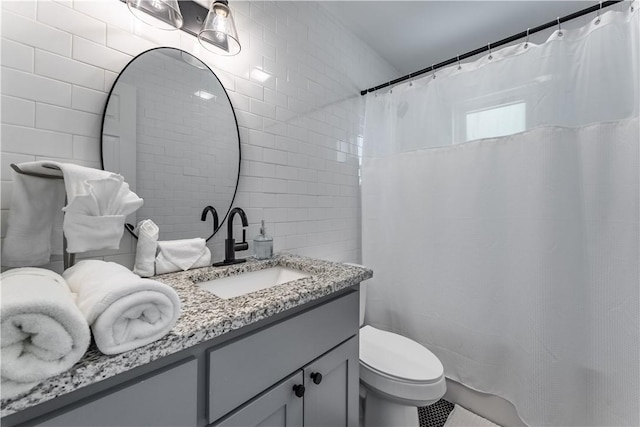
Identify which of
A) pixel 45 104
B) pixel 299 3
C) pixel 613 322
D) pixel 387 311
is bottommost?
pixel 387 311

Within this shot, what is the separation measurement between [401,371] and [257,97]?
4.82ft

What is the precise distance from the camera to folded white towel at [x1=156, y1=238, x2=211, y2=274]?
932mm

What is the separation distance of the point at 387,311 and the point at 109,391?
166 centimetres

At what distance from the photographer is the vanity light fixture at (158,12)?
0.89m

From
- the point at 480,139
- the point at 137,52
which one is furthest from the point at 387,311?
the point at 137,52

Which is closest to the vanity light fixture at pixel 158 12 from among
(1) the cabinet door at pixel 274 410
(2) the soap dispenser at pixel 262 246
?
(2) the soap dispenser at pixel 262 246

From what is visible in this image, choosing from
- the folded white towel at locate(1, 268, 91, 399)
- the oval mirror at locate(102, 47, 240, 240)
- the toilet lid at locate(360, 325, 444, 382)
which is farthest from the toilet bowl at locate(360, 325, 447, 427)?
the folded white towel at locate(1, 268, 91, 399)

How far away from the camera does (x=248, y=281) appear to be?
1115mm

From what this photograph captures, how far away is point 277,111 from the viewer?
1398 mm

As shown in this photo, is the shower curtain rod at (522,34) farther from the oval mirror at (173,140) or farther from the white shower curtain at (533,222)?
the oval mirror at (173,140)

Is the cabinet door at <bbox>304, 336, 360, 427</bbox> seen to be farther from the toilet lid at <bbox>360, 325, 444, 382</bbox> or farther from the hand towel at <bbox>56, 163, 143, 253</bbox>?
the hand towel at <bbox>56, 163, 143, 253</bbox>

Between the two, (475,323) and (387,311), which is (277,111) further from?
(475,323)

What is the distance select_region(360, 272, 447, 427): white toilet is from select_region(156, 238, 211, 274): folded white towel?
2.93 ft

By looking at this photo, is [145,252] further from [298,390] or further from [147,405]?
[298,390]
